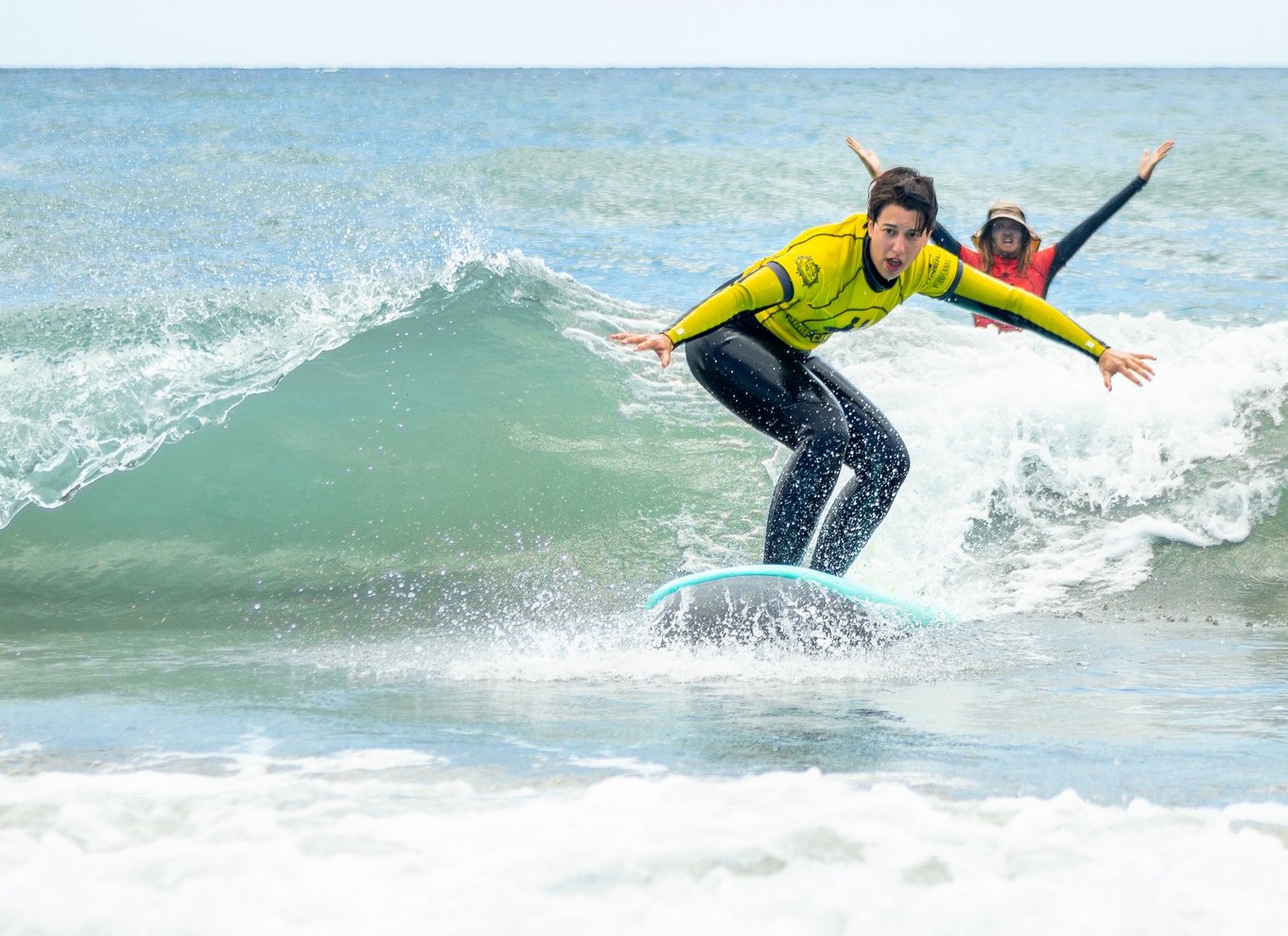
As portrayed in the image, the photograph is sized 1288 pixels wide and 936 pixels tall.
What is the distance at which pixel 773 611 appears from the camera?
487cm

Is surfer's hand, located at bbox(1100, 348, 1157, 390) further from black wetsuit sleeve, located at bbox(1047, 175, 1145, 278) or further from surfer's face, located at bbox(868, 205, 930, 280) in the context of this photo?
black wetsuit sleeve, located at bbox(1047, 175, 1145, 278)

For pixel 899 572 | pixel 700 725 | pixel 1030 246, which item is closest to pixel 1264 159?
pixel 1030 246

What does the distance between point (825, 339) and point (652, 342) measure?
78 cm

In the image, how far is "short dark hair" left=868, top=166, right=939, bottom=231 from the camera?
4473 millimetres

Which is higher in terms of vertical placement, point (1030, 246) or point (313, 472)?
point (1030, 246)

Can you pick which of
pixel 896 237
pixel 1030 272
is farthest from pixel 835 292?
pixel 1030 272

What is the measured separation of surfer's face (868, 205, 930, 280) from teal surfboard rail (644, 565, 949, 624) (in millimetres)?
1158

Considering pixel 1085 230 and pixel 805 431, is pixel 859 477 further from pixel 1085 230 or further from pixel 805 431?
pixel 1085 230

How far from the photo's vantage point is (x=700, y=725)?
3660mm

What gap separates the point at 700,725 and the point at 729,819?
34.8 inches

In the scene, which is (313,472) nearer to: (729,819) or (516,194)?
(729,819)

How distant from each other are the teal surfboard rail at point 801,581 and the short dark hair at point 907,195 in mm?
1334

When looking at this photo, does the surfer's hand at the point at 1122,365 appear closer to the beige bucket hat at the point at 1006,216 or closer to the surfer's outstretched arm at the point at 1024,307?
the surfer's outstretched arm at the point at 1024,307

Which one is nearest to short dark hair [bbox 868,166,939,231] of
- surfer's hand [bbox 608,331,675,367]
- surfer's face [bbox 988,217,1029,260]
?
surfer's hand [bbox 608,331,675,367]
